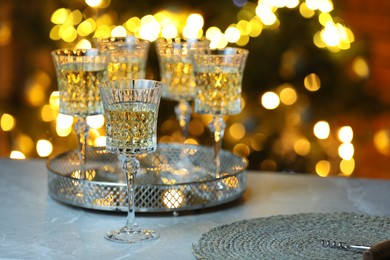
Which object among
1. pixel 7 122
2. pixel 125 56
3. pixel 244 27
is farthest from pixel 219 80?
pixel 7 122

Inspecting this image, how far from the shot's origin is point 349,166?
3865 millimetres

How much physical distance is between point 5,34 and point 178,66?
7.58 feet

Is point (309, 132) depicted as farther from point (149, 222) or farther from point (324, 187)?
point (149, 222)

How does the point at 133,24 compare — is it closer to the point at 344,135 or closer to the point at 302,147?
the point at 302,147

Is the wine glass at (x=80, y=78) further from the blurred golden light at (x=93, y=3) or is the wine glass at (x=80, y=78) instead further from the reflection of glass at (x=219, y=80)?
the blurred golden light at (x=93, y=3)

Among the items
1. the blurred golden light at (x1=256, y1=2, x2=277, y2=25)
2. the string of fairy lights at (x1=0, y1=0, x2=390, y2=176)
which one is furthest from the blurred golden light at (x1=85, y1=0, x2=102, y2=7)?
the blurred golden light at (x1=256, y1=2, x2=277, y2=25)

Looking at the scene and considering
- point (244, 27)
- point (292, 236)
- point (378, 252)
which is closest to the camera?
point (378, 252)

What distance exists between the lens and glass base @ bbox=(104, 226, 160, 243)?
1681 mm

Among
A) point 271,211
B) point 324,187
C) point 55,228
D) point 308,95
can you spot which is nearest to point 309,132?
point 308,95

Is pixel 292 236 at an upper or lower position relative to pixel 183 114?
lower

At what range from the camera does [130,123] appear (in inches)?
65.9

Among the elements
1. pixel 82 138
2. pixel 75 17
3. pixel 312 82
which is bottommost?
pixel 82 138

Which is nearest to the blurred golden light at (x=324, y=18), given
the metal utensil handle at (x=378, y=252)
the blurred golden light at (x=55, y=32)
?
the blurred golden light at (x=55, y=32)

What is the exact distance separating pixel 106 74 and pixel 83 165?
220 millimetres
